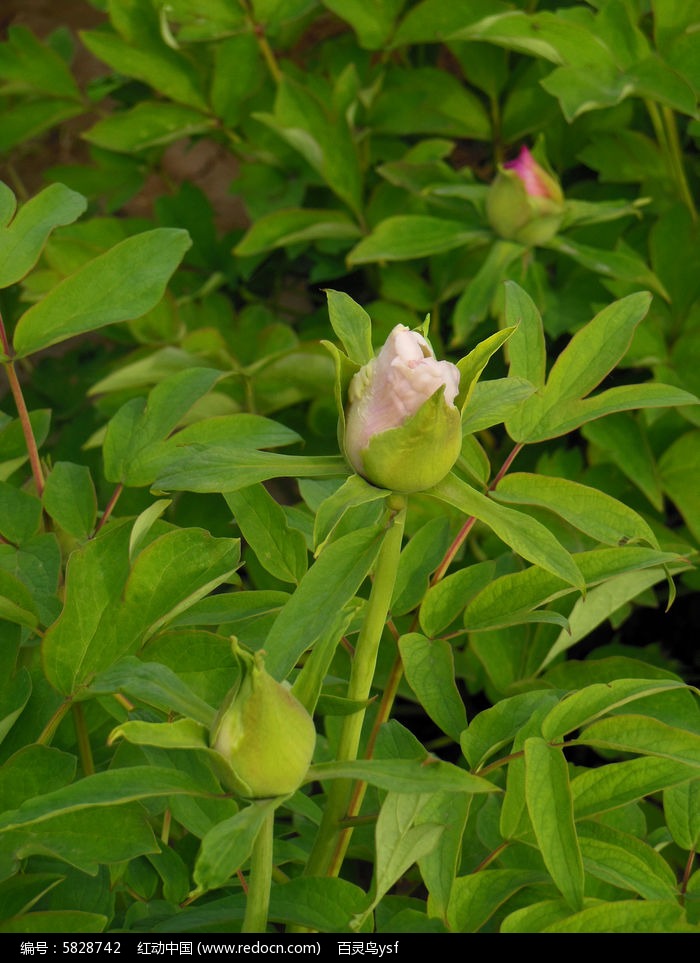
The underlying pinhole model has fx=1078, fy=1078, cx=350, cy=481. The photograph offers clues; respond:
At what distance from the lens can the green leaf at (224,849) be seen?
1.28ft

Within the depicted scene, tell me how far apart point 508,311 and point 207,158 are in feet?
4.82

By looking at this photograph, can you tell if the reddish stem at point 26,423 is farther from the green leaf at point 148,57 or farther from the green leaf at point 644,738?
the green leaf at point 148,57

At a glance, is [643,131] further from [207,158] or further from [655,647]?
[207,158]

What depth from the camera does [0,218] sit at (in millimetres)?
640

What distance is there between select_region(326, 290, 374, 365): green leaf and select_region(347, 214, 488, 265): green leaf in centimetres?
49

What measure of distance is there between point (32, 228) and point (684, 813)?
1.66 ft

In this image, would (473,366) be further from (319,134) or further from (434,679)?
(319,134)

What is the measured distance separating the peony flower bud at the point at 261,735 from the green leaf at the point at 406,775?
0.01 m

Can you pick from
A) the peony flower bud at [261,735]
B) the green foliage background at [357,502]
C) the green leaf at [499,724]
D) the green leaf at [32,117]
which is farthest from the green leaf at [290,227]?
the peony flower bud at [261,735]

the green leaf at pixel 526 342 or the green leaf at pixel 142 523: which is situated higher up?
the green leaf at pixel 526 342

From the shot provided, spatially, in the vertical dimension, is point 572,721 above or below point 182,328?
above

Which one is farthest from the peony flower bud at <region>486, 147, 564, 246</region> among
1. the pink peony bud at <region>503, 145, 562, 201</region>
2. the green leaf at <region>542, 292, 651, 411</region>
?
the green leaf at <region>542, 292, 651, 411</region>

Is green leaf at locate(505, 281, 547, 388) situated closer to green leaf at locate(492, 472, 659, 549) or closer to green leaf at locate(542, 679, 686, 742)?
green leaf at locate(492, 472, 659, 549)
